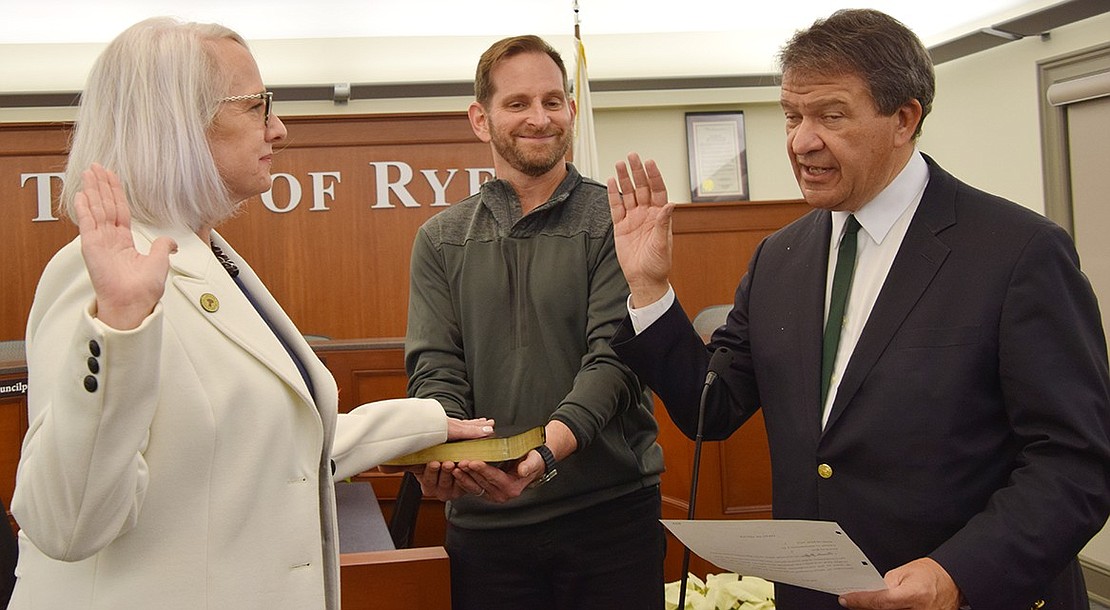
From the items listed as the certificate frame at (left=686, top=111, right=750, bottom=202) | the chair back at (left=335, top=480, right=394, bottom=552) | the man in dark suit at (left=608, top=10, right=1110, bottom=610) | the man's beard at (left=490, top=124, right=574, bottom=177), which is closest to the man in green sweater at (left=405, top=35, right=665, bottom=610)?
the man's beard at (left=490, top=124, right=574, bottom=177)

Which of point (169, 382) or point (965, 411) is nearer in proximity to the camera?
point (169, 382)

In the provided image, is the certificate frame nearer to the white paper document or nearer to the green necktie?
the green necktie

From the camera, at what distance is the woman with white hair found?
1140 millimetres

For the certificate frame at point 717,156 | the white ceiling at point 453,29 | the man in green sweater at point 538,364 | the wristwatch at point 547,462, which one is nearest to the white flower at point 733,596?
the man in green sweater at point 538,364

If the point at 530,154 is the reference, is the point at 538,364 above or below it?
below

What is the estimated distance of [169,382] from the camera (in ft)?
4.21

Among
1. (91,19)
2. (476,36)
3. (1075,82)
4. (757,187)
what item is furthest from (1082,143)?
(91,19)

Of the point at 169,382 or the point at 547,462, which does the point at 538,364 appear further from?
the point at 169,382

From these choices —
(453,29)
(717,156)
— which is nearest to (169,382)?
(453,29)

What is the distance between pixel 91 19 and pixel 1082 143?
6924 mm

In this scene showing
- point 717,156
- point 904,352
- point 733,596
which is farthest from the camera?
point 717,156

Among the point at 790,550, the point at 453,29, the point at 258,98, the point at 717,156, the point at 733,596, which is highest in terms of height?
the point at 453,29

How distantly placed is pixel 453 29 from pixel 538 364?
635 centimetres

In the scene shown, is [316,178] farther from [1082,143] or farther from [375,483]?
[1082,143]
